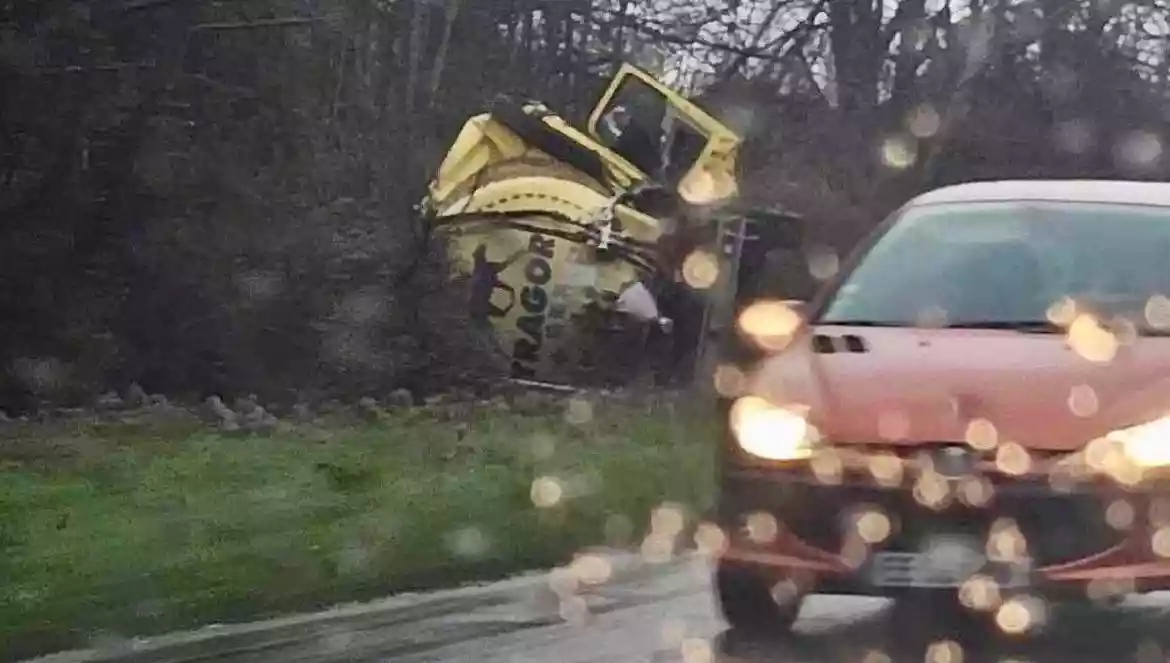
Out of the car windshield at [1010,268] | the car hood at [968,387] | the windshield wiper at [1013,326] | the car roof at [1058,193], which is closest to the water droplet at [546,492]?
the car roof at [1058,193]

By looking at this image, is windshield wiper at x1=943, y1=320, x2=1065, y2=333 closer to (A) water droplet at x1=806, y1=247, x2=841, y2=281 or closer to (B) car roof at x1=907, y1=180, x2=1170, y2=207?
(B) car roof at x1=907, y1=180, x2=1170, y2=207

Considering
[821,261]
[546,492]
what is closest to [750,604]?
[546,492]

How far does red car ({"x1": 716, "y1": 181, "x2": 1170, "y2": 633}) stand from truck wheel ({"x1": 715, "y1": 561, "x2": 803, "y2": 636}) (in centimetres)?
1

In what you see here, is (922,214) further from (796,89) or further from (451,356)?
(796,89)

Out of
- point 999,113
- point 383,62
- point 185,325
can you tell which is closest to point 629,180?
point 383,62

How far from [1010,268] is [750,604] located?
5.59 ft

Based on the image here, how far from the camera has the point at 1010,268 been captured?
27.3ft

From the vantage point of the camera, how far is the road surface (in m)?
7.65

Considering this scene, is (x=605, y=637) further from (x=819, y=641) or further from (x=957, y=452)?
(x=957, y=452)

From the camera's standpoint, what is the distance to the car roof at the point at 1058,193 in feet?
28.3

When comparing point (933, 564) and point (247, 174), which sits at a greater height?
point (247, 174)

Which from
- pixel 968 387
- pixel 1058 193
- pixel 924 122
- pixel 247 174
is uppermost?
pixel 924 122

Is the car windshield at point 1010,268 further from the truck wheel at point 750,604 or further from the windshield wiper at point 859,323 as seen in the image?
the truck wheel at point 750,604

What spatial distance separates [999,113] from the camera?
28.3m
